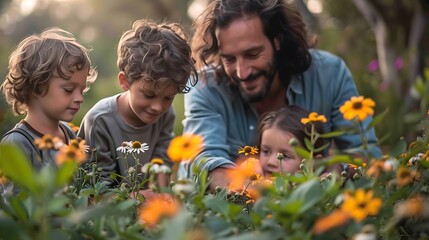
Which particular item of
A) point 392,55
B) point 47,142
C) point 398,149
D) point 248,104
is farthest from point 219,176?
point 392,55

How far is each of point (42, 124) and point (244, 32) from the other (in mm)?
1165

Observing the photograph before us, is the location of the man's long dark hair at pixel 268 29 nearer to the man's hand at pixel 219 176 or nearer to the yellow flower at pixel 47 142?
the man's hand at pixel 219 176

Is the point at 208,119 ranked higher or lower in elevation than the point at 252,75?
lower

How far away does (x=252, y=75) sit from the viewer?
297 cm

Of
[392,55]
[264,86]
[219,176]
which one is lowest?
[392,55]

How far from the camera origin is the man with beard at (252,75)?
117 inches

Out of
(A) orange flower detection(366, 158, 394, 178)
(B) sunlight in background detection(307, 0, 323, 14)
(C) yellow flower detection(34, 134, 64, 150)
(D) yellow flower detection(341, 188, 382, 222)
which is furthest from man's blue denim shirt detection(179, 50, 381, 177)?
(B) sunlight in background detection(307, 0, 323, 14)

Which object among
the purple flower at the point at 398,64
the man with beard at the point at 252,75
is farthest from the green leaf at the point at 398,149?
the purple flower at the point at 398,64

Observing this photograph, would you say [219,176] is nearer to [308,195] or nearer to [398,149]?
[398,149]

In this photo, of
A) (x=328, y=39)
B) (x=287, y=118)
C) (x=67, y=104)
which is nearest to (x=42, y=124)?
(x=67, y=104)

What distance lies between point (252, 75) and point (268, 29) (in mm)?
286

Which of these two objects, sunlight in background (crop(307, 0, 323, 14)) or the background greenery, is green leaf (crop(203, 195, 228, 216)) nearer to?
the background greenery

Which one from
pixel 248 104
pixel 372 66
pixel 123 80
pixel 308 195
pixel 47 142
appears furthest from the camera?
pixel 372 66

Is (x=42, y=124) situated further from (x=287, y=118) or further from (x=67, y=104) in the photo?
(x=287, y=118)
